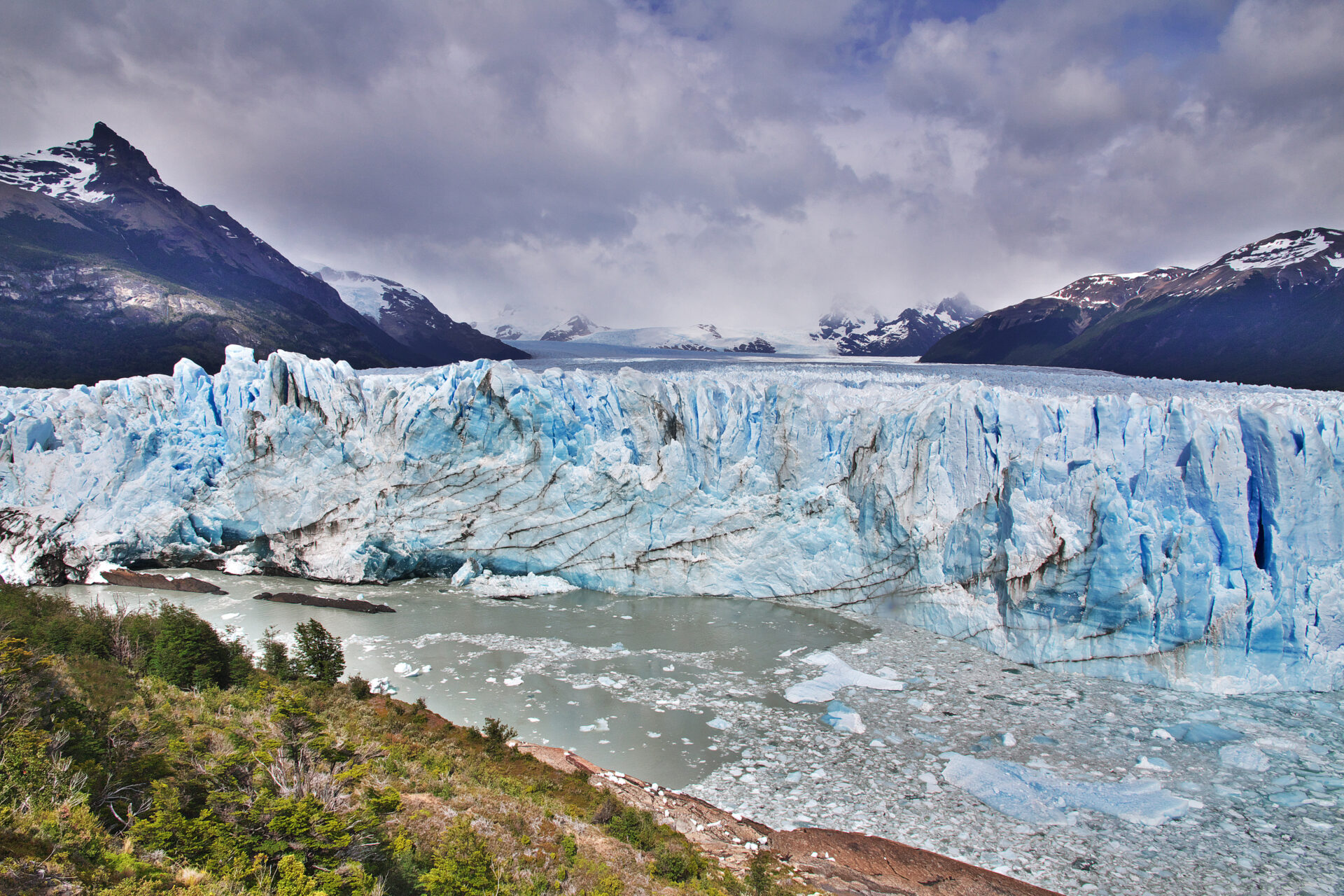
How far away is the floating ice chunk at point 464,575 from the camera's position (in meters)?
15.5

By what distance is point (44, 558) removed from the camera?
50.7 feet

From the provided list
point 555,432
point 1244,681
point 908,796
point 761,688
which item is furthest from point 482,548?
point 1244,681

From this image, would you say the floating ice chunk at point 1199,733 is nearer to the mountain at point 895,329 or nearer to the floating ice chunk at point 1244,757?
the floating ice chunk at point 1244,757

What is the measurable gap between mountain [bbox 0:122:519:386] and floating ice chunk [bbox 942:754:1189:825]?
3604cm

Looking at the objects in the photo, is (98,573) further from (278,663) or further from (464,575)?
(278,663)

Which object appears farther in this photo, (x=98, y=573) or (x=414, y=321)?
(x=414, y=321)

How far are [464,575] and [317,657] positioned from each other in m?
5.68

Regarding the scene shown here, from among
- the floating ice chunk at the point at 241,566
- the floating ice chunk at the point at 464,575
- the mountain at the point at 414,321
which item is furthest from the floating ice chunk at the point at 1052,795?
the mountain at the point at 414,321

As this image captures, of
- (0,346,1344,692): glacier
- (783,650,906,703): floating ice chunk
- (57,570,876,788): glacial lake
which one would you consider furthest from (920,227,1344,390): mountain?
(57,570,876,788): glacial lake

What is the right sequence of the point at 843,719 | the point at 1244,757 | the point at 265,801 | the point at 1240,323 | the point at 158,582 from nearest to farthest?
the point at 265,801
the point at 1244,757
the point at 843,719
the point at 158,582
the point at 1240,323

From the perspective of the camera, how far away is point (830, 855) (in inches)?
264

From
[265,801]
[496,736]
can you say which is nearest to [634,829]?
[496,736]

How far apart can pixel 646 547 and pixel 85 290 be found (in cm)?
3964

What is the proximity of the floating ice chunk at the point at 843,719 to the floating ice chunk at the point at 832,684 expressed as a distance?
0.99 feet
